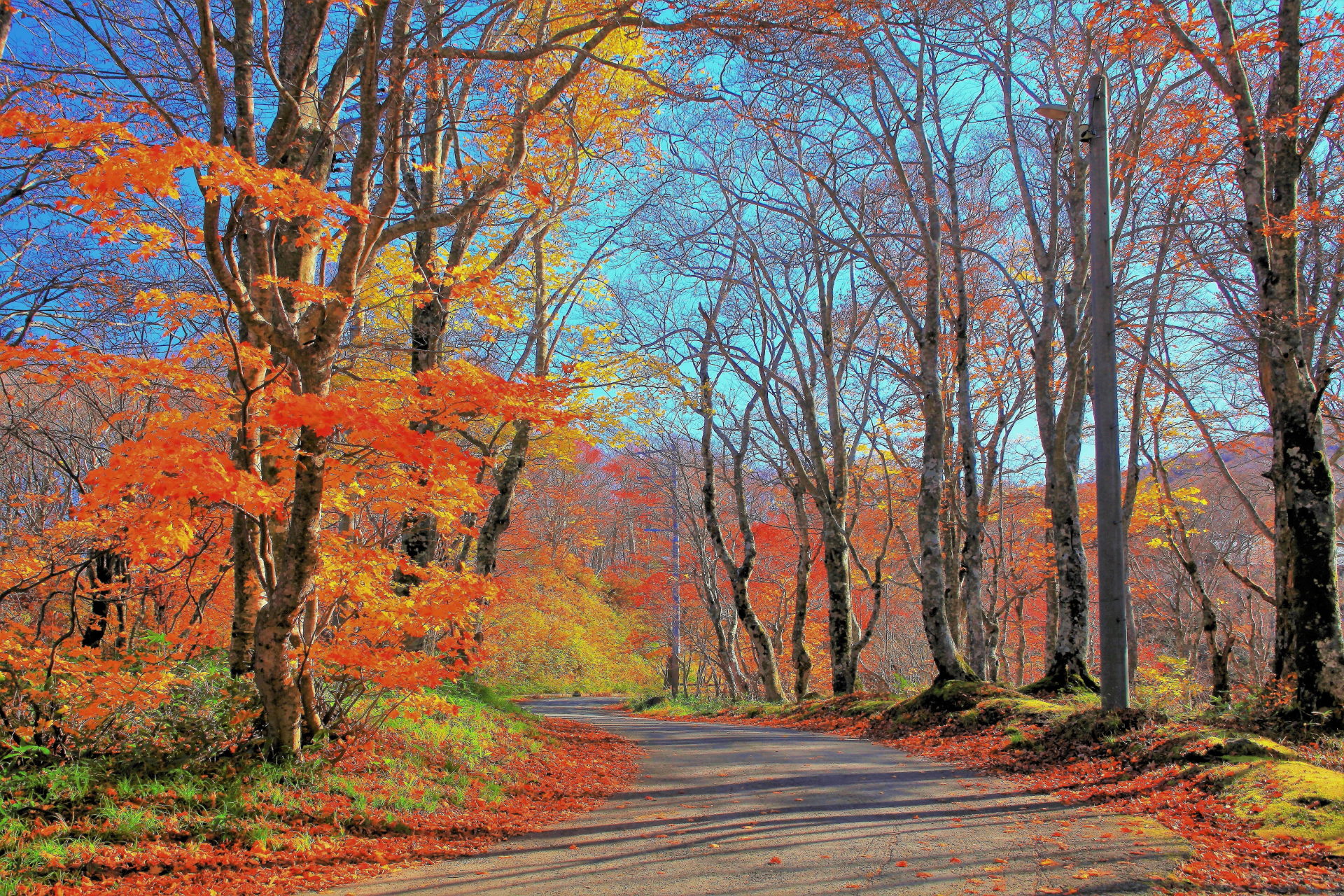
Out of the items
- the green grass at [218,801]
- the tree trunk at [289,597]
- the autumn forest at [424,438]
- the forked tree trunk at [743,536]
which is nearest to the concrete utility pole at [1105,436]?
the autumn forest at [424,438]

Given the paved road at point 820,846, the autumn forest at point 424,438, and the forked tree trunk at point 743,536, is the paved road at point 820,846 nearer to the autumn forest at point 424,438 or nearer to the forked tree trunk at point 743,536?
the autumn forest at point 424,438

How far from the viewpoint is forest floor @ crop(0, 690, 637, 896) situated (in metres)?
4.23

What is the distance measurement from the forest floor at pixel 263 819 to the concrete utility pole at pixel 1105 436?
5120mm

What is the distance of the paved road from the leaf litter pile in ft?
1.10

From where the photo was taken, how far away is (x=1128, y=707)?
7.04 m

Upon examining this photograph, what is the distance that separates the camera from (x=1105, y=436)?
6.94 meters

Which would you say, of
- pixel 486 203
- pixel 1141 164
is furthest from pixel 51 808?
pixel 1141 164

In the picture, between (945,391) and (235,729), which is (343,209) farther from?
(945,391)

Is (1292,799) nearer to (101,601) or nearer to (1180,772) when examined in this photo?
(1180,772)

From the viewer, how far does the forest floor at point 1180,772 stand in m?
3.99

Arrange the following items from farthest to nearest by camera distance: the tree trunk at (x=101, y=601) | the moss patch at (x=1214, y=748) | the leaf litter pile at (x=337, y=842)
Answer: the tree trunk at (x=101, y=601) < the moss patch at (x=1214, y=748) < the leaf litter pile at (x=337, y=842)

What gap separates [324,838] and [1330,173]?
1593 cm

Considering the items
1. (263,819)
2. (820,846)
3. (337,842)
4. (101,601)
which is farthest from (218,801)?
(101,601)

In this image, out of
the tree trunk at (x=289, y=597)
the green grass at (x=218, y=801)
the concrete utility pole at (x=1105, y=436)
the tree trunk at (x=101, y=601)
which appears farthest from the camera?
the tree trunk at (x=101, y=601)
